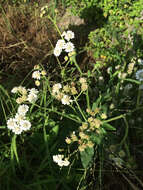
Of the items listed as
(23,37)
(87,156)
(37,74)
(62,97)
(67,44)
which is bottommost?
(87,156)

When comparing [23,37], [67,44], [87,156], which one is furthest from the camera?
[23,37]

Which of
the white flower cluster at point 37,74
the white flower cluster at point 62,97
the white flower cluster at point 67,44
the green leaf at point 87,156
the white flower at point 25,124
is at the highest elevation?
the white flower cluster at point 67,44

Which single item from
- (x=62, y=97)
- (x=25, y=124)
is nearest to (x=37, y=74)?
(x=62, y=97)

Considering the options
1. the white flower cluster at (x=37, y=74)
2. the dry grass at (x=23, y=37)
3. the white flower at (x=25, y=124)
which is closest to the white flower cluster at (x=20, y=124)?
the white flower at (x=25, y=124)

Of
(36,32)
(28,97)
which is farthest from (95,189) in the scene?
(36,32)

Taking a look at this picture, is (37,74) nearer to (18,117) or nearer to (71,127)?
(18,117)

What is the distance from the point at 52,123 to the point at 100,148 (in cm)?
39

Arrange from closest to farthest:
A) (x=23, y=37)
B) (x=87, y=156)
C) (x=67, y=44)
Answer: (x=87, y=156), (x=67, y=44), (x=23, y=37)

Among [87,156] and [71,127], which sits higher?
[71,127]

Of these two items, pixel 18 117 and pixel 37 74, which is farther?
pixel 37 74

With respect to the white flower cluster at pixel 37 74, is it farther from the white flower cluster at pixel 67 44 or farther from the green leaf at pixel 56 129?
the green leaf at pixel 56 129

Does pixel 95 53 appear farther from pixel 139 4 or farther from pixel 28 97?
pixel 28 97

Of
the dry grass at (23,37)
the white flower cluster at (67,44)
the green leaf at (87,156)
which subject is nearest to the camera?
the green leaf at (87,156)

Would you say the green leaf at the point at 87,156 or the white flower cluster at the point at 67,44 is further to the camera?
the white flower cluster at the point at 67,44
